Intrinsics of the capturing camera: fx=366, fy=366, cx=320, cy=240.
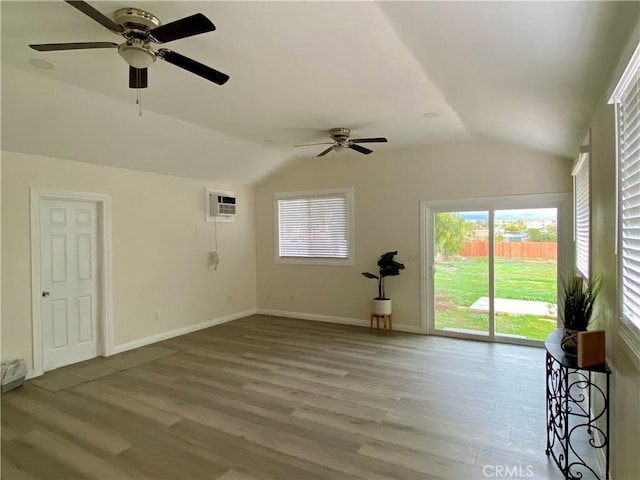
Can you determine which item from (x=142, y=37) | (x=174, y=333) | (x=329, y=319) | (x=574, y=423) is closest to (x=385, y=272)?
(x=329, y=319)

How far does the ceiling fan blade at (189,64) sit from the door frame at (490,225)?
163 inches

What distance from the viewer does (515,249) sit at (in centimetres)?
525

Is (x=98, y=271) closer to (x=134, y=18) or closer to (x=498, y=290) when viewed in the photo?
(x=134, y=18)

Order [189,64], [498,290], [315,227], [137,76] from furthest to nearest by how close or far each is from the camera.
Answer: [315,227], [498,290], [137,76], [189,64]

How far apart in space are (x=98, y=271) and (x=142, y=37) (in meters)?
3.68

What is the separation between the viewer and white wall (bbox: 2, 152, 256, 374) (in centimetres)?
404

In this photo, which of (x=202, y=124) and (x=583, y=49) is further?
(x=202, y=124)

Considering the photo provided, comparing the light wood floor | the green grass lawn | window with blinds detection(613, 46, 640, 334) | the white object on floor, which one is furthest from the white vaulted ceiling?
the light wood floor

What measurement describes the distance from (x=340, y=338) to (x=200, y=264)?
2.72 m

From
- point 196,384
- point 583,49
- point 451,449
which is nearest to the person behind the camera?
point 583,49

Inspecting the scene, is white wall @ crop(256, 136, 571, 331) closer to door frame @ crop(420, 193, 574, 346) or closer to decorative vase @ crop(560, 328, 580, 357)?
door frame @ crop(420, 193, 574, 346)

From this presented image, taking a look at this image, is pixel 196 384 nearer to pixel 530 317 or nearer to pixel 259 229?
pixel 259 229

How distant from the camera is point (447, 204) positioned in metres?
5.72

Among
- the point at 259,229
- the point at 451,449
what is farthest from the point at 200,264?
the point at 451,449
